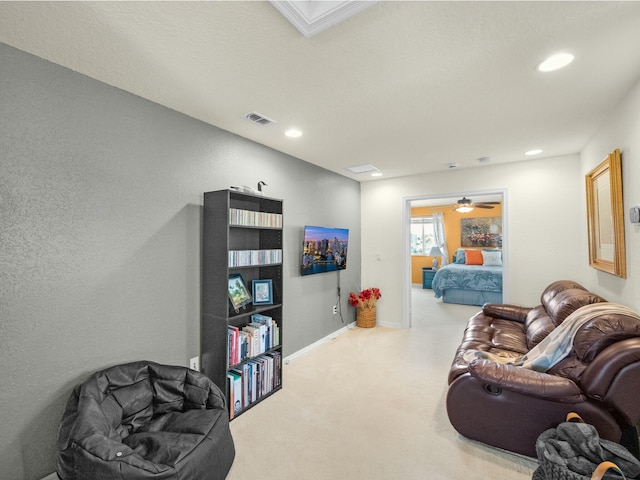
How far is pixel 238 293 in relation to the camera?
283cm

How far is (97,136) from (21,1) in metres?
0.80

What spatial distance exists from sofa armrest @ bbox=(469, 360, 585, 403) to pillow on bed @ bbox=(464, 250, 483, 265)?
6706mm

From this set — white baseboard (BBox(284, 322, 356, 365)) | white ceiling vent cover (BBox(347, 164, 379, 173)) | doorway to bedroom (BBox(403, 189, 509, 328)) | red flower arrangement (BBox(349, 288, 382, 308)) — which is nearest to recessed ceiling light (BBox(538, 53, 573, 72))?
white ceiling vent cover (BBox(347, 164, 379, 173))

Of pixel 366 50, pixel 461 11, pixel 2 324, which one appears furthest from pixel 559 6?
pixel 2 324

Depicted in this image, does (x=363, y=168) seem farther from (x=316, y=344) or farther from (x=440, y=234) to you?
(x=440, y=234)

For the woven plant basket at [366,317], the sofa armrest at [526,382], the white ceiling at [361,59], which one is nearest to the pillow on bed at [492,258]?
the woven plant basket at [366,317]

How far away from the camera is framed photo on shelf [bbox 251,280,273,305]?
10.0ft

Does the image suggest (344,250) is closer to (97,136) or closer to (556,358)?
(556,358)

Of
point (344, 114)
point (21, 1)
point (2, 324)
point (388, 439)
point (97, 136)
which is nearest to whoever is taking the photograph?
point (21, 1)

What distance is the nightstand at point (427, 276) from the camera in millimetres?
8977

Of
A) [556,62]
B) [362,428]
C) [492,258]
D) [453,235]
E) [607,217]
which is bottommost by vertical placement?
[362,428]

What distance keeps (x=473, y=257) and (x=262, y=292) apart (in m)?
6.98

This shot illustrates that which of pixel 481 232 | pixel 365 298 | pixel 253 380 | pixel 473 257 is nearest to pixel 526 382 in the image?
pixel 253 380

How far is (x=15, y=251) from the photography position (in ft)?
5.62
